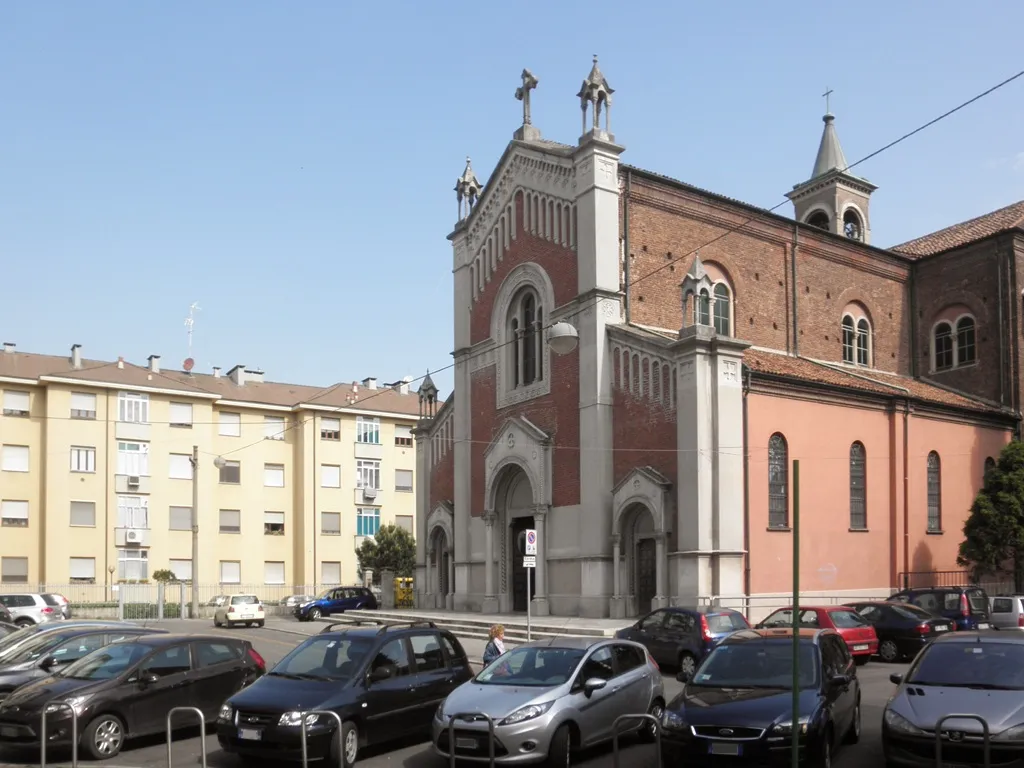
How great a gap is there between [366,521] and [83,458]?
53.4 feet

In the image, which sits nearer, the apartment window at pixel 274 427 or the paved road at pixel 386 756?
the paved road at pixel 386 756

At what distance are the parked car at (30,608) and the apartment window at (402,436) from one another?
91.7 ft

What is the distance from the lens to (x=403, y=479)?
6469cm

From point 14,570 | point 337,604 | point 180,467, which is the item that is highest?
point 180,467

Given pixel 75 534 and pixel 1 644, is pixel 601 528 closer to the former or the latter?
pixel 1 644

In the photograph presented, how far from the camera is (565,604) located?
102 feet

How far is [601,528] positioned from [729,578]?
13.9ft

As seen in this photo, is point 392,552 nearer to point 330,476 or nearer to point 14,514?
point 330,476

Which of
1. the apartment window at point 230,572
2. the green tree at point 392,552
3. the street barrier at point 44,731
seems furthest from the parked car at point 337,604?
the street barrier at point 44,731

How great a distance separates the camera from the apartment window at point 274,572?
58.9 m

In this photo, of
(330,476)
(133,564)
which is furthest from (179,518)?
(330,476)

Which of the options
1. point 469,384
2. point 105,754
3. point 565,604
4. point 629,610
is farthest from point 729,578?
point 105,754

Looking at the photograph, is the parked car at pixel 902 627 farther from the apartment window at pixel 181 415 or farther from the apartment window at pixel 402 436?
the apartment window at pixel 402 436

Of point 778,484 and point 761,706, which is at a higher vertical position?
point 778,484
